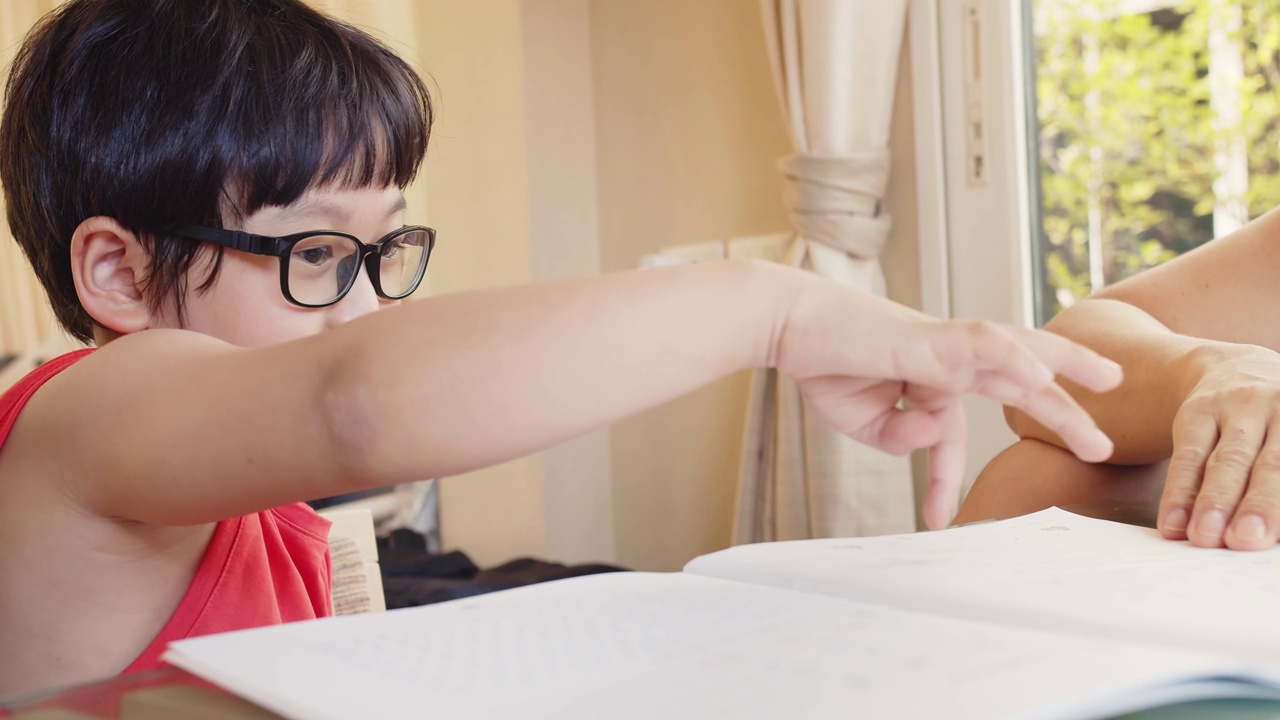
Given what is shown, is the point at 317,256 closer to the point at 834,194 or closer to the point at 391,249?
the point at 391,249

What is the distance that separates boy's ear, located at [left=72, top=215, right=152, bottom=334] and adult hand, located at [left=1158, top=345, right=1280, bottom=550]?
72 centimetres

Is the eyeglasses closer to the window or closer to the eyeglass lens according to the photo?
the eyeglass lens

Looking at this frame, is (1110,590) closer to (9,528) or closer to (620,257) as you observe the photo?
(9,528)

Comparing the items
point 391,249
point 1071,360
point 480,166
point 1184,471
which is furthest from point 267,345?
point 480,166

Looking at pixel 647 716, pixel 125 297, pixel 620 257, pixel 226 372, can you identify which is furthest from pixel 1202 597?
pixel 620 257

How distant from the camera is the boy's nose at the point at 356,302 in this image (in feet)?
2.52

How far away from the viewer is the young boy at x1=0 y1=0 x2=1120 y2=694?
18.0 inches

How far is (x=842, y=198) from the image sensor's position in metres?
2.22

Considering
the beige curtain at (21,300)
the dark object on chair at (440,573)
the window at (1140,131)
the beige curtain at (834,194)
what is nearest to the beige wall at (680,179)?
the beige curtain at (834,194)

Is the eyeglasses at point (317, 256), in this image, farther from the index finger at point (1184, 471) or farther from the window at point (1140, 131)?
the window at point (1140, 131)

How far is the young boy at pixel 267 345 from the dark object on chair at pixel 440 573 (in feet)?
3.68

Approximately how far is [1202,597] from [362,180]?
0.60 metres

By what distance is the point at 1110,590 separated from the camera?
0.52 metres

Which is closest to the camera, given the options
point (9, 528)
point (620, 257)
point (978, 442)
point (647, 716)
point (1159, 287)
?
point (647, 716)
